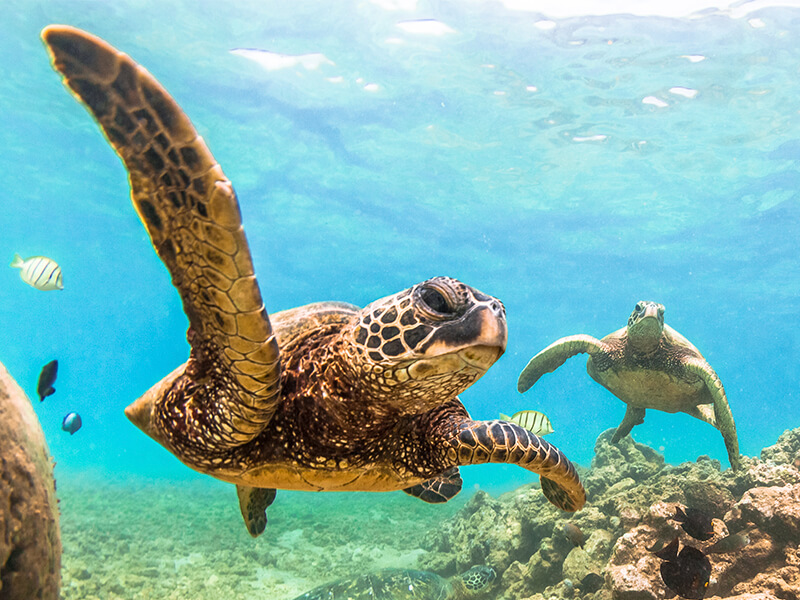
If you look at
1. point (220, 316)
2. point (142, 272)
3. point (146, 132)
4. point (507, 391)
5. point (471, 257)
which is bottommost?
point (507, 391)

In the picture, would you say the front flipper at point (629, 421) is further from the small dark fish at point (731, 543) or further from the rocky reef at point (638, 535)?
the small dark fish at point (731, 543)

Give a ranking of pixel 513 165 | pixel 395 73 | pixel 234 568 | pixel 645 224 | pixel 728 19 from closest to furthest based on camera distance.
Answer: pixel 234 568 < pixel 728 19 < pixel 395 73 < pixel 513 165 < pixel 645 224

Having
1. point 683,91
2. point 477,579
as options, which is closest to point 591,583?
point 477,579

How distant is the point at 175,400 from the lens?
102 inches

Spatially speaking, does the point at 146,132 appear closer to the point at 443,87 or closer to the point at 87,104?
the point at 87,104

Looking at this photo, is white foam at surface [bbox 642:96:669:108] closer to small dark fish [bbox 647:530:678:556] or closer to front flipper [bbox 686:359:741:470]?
front flipper [bbox 686:359:741:470]

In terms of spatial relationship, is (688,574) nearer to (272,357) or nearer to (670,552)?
(670,552)

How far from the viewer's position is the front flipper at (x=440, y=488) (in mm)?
3801

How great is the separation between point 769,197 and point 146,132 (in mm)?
26437

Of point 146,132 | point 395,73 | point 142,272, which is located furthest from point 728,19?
point 142,272

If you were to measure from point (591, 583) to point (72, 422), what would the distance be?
711cm

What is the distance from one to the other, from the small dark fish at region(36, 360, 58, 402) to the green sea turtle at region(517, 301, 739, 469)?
7269 mm

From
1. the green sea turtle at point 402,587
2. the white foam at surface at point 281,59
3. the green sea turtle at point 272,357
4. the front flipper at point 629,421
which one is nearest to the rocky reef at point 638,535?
the green sea turtle at point 402,587

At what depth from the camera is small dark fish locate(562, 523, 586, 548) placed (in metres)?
5.10
